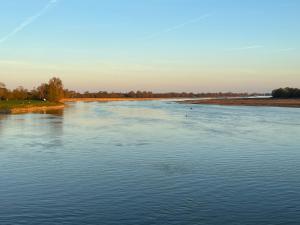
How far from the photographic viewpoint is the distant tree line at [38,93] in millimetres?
129725

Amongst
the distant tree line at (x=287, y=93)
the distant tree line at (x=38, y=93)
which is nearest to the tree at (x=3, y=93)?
the distant tree line at (x=38, y=93)

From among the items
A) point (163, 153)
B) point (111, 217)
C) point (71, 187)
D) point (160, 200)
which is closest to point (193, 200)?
point (160, 200)

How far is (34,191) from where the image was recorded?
677 inches

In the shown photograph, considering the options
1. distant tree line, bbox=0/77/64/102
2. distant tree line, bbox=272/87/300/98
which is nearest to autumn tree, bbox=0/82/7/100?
distant tree line, bbox=0/77/64/102

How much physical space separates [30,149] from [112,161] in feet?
25.6

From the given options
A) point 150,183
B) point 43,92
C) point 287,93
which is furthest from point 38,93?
point 150,183

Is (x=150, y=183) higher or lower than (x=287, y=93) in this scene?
lower

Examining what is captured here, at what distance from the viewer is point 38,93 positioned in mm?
142250

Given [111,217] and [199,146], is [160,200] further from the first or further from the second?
[199,146]

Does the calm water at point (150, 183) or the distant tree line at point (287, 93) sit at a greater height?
the distant tree line at point (287, 93)

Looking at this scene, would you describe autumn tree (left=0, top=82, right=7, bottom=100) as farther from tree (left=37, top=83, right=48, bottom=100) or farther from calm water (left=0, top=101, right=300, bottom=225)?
calm water (left=0, top=101, right=300, bottom=225)

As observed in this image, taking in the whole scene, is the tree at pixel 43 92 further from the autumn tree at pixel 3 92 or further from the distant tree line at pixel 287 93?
the distant tree line at pixel 287 93

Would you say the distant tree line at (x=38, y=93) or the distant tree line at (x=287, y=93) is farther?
the distant tree line at (x=287, y=93)

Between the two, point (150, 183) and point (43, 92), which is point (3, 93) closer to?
point (43, 92)
